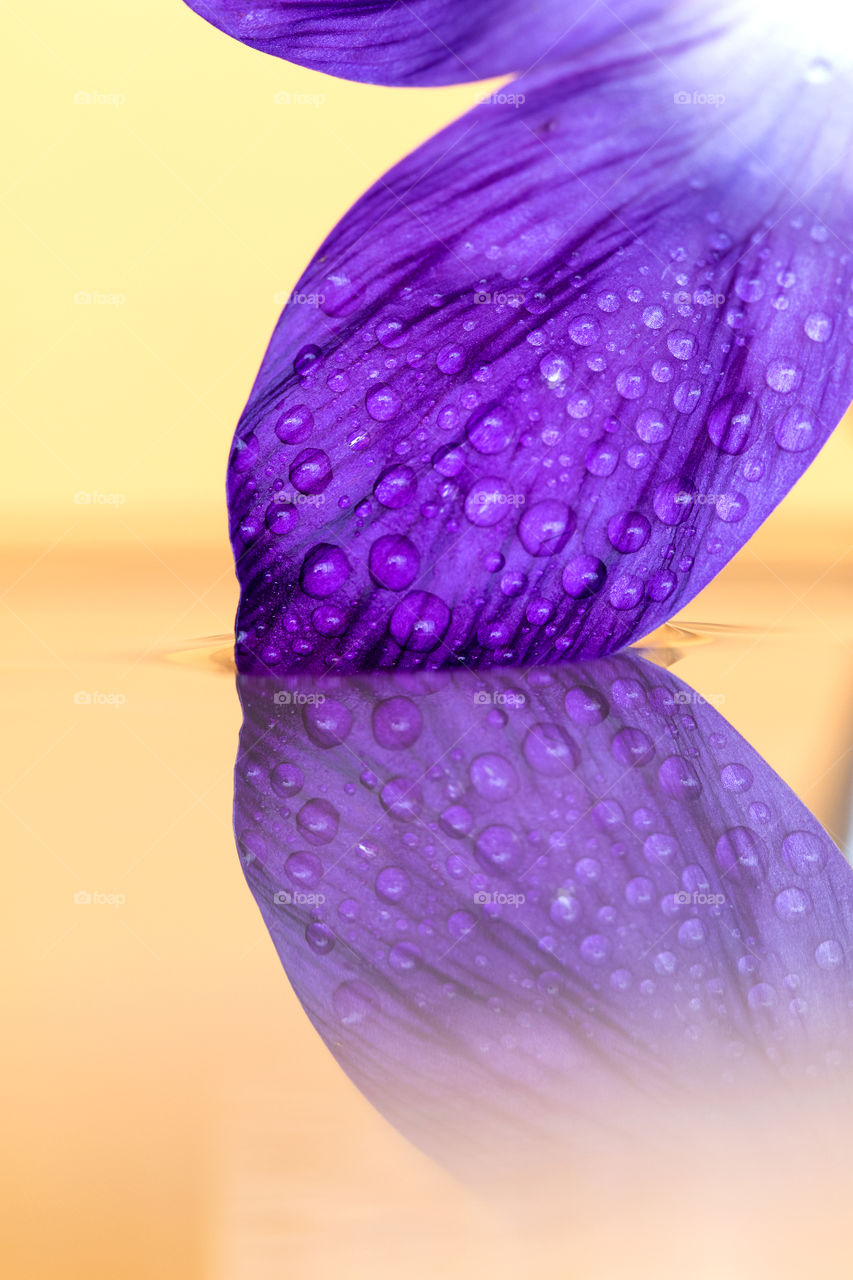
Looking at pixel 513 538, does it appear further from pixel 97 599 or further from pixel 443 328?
pixel 97 599
